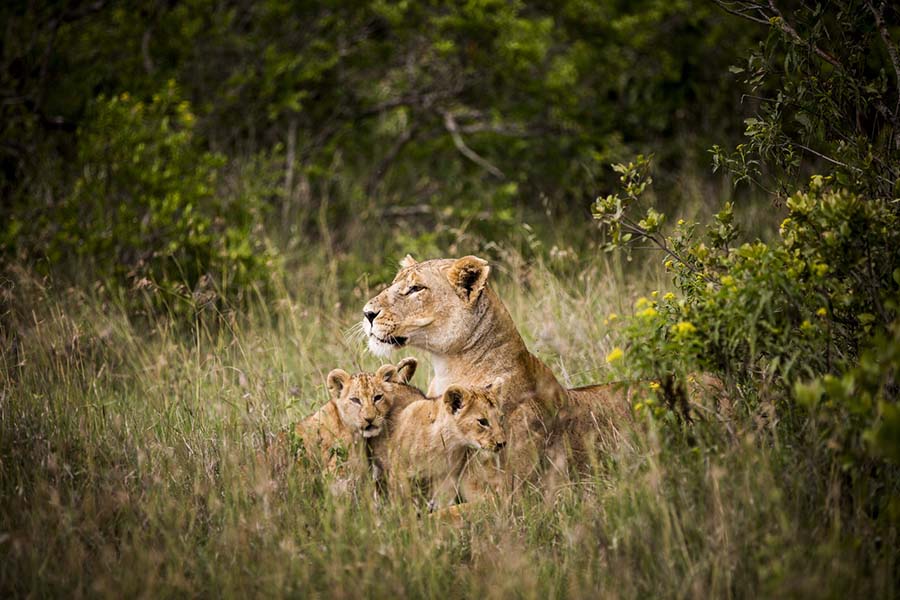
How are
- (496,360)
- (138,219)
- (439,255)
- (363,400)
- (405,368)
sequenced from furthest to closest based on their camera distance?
(439,255) → (138,219) → (405,368) → (496,360) → (363,400)

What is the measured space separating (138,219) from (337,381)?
14.7 ft

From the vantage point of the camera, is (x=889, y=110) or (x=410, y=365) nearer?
(x=889, y=110)

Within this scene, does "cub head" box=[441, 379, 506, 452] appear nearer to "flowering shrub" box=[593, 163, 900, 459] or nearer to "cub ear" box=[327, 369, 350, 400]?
→ "cub ear" box=[327, 369, 350, 400]

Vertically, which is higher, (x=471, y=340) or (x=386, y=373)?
(x=471, y=340)

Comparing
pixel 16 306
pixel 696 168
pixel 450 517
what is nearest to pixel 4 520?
pixel 450 517

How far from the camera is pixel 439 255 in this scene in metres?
10.1

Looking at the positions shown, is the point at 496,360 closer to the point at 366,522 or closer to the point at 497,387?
the point at 497,387

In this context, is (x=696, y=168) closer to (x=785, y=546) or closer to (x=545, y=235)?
(x=545, y=235)

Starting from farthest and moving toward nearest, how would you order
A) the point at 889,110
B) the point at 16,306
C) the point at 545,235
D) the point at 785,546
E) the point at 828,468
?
the point at 545,235
the point at 16,306
the point at 889,110
the point at 828,468
the point at 785,546

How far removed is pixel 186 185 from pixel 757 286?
6.44 m

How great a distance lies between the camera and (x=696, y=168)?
42.6ft

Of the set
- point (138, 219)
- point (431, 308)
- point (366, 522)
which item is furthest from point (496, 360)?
point (138, 219)

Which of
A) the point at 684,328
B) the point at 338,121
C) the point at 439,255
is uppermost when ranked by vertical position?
the point at 684,328

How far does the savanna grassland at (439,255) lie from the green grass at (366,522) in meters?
0.02
